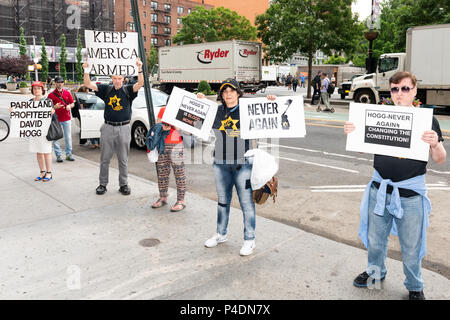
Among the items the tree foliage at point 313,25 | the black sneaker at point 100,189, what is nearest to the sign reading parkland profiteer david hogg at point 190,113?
the black sneaker at point 100,189

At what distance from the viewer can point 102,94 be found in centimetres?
640

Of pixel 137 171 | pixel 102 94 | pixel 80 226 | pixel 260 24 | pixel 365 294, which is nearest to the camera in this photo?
pixel 365 294

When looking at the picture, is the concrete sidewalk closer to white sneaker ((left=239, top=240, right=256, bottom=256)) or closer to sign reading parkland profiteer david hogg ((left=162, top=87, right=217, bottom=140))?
white sneaker ((left=239, top=240, right=256, bottom=256))

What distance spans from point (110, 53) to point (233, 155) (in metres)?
3.22

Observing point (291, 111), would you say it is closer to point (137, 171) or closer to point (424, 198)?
point (424, 198)

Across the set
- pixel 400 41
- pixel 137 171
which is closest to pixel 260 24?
pixel 400 41

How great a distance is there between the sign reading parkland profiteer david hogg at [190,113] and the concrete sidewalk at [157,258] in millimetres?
1301

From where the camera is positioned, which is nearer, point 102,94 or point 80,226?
point 80,226

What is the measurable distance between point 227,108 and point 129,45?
9.50ft

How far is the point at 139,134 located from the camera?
1072cm

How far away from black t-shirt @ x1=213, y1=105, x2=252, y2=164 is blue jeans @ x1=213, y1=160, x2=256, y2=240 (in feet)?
0.25

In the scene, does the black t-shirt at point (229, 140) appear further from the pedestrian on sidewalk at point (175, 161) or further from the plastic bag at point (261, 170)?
the pedestrian on sidewalk at point (175, 161)

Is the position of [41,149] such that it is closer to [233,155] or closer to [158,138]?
[158,138]

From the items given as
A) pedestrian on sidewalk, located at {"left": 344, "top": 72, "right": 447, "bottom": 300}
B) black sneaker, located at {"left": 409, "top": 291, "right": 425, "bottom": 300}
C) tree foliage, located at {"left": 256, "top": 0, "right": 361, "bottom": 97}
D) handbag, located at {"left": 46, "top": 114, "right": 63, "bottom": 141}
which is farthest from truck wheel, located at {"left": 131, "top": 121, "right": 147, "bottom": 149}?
tree foliage, located at {"left": 256, "top": 0, "right": 361, "bottom": 97}
